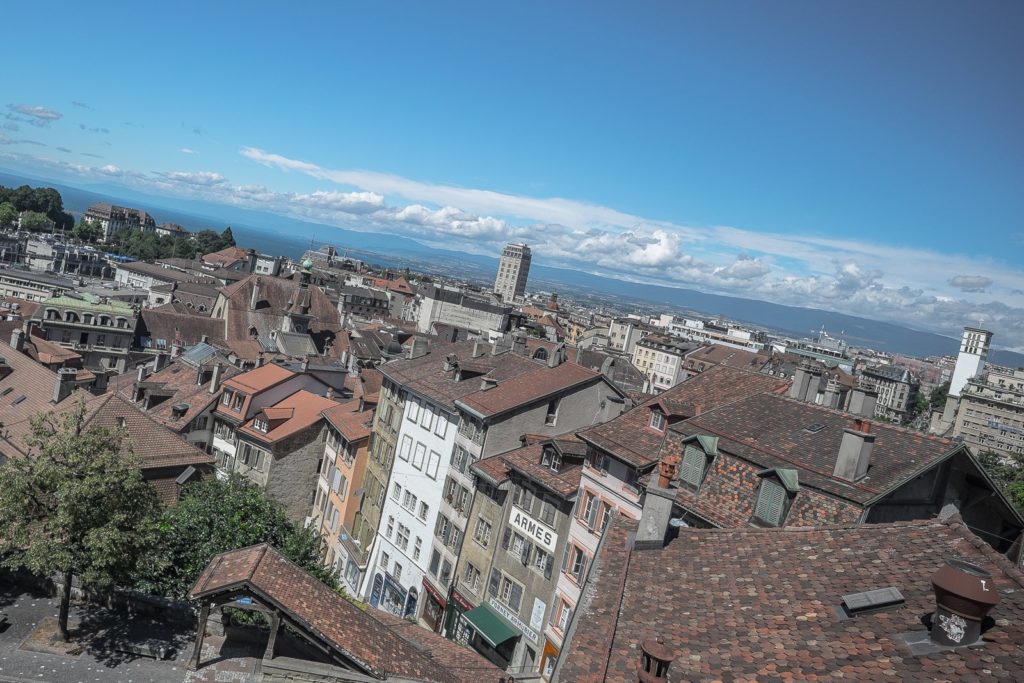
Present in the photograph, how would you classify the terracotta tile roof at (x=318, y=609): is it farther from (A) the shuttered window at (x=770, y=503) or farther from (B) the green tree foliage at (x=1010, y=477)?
(B) the green tree foliage at (x=1010, y=477)

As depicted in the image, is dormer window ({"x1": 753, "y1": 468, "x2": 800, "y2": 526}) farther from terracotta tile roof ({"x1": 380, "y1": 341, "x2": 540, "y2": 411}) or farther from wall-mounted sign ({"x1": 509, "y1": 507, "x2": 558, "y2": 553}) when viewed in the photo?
terracotta tile roof ({"x1": 380, "y1": 341, "x2": 540, "y2": 411})

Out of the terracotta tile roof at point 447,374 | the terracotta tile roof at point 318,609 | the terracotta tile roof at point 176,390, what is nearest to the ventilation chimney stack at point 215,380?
the terracotta tile roof at point 176,390

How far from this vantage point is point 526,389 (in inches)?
1465

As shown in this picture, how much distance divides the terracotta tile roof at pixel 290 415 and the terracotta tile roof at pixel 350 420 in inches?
36.5

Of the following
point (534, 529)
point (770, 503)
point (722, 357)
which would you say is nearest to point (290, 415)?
point (534, 529)

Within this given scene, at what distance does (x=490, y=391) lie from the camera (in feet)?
124

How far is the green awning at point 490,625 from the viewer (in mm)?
30312

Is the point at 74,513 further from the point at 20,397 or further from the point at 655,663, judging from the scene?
the point at 20,397

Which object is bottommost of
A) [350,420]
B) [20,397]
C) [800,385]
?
[20,397]

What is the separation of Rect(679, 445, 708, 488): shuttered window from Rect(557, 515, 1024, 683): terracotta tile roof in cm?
749

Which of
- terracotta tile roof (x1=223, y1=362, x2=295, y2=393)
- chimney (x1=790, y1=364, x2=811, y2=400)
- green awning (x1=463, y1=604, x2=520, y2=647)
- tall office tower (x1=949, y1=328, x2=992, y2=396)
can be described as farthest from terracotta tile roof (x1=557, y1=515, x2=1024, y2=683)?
tall office tower (x1=949, y1=328, x2=992, y2=396)

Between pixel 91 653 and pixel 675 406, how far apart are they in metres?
20.1

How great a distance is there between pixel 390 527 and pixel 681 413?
20671 mm

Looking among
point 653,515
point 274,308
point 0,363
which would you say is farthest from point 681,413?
point 274,308
